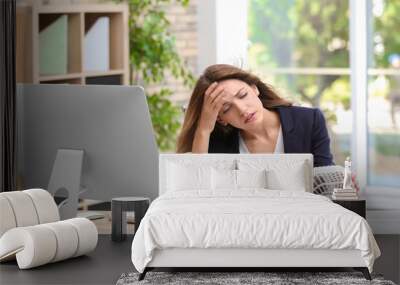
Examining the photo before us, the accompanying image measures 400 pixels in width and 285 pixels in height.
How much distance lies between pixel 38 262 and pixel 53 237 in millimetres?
183

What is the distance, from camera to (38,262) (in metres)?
5.30

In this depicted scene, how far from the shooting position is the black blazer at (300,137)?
22.5 feet

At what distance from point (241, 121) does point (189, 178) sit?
86 cm

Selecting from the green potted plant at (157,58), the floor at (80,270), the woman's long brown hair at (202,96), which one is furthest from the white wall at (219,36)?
the floor at (80,270)

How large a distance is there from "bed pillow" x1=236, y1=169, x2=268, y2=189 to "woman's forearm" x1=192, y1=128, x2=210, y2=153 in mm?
746

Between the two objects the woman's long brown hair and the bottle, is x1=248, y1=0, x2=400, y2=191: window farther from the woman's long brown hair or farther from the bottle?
the bottle

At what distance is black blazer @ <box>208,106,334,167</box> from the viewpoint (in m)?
6.87

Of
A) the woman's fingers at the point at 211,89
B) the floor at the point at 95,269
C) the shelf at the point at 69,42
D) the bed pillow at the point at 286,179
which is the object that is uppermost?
the shelf at the point at 69,42

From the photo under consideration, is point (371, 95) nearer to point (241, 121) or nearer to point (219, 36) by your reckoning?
point (241, 121)

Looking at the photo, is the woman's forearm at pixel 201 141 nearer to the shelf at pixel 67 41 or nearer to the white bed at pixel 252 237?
the shelf at pixel 67 41

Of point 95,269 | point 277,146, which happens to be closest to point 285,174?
point 277,146

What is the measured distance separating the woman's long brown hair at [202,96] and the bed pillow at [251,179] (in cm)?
87

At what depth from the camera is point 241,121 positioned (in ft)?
22.5

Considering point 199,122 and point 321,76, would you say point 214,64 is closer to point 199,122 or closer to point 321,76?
point 199,122
